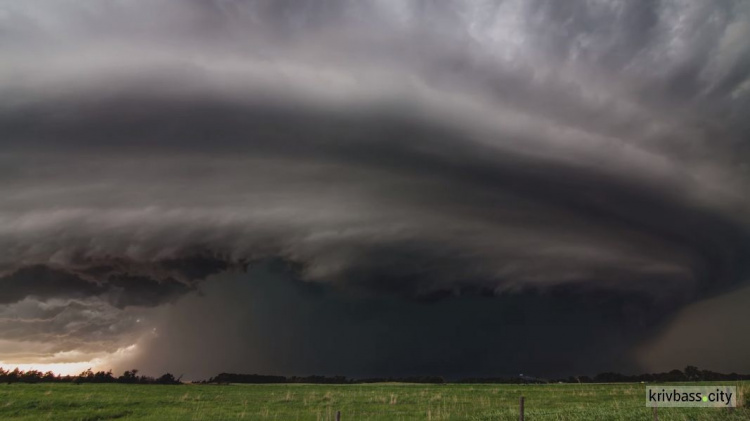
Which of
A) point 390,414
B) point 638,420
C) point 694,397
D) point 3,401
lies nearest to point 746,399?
point 694,397

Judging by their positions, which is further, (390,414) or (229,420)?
(390,414)

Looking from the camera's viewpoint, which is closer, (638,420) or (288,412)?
(638,420)

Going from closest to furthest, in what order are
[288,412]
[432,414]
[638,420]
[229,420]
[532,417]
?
[638,420], [532,417], [229,420], [432,414], [288,412]

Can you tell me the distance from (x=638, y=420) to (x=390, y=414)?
21866 millimetres

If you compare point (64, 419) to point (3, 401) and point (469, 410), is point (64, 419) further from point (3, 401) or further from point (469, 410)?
point (469, 410)

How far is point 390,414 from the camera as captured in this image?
47312 mm

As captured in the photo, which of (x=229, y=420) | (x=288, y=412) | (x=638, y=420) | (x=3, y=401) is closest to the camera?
(x=638, y=420)

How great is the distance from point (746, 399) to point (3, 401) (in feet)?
229

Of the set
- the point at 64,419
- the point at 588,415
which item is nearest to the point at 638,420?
the point at 588,415

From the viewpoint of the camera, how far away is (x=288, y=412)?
4872 cm

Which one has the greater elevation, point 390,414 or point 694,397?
point 694,397

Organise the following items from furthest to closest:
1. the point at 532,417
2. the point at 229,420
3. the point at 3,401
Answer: the point at 3,401 → the point at 229,420 → the point at 532,417

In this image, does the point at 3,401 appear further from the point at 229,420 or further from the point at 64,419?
the point at 229,420

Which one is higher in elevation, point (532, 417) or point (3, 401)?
point (532, 417)
